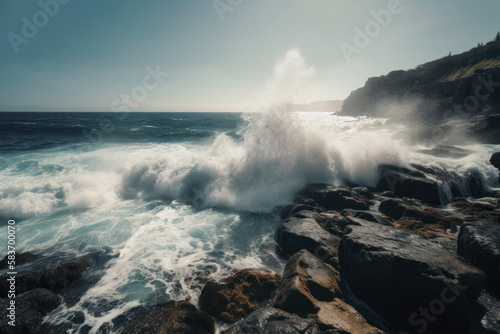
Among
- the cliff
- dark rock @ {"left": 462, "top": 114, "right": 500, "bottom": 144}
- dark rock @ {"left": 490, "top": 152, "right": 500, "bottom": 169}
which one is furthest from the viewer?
the cliff

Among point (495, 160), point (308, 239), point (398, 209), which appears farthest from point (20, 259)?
point (495, 160)

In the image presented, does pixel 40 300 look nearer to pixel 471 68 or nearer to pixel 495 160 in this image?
pixel 495 160

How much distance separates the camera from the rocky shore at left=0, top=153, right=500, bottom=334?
12.2ft

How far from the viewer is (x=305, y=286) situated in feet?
14.0

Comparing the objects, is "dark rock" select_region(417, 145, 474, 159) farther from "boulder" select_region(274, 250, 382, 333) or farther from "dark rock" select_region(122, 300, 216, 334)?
"dark rock" select_region(122, 300, 216, 334)

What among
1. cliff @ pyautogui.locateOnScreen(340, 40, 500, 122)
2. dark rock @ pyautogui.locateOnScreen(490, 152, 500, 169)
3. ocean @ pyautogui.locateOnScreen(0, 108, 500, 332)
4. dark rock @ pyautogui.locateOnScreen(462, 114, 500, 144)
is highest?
cliff @ pyautogui.locateOnScreen(340, 40, 500, 122)

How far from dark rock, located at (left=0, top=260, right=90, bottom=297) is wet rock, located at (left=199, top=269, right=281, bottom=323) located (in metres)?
3.74

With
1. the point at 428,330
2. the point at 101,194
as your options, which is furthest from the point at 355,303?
the point at 101,194

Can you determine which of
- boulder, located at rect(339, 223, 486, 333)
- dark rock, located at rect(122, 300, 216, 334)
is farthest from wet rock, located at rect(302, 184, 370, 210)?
dark rock, located at rect(122, 300, 216, 334)

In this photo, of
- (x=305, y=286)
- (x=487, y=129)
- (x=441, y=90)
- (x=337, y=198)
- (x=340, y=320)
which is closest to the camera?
(x=340, y=320)

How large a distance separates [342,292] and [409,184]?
8.25m

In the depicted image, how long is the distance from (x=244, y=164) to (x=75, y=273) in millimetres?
8487

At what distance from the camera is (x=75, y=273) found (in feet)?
18.3

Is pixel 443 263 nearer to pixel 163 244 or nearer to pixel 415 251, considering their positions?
pixel 415 251
